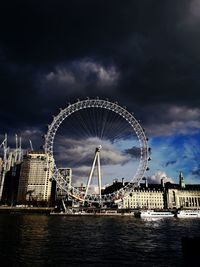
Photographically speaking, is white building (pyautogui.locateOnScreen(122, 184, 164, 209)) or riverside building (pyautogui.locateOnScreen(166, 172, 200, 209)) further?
riverside building (pyautogui.locateOnScreen(166, 172, 200, 209))

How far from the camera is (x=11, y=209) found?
146375mm

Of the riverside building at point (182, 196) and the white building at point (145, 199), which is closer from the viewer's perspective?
the white building at point (145, 199)

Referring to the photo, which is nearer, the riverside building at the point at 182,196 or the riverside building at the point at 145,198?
the riverside building at the point at 145,198

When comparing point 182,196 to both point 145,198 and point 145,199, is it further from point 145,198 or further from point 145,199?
point 145,199

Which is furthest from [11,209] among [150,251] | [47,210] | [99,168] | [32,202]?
[150,251]

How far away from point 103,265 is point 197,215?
101 m

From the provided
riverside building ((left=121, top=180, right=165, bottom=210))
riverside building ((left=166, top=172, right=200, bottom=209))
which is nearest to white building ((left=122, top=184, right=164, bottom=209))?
riverside building ((left=121, top=180, right=165, bottom=210))

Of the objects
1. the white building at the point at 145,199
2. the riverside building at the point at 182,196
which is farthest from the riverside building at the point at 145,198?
the riverside building at the point at 182,196

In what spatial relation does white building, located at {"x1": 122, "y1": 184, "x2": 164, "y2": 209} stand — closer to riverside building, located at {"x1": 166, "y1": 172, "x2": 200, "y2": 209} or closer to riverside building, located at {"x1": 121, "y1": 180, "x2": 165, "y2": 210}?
riverside building, located at {"x1": 121, "y1": 180, "x2": 165, "y2": 210}

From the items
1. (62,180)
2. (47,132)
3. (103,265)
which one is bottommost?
(103,265)

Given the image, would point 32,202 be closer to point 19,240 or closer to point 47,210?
point 47,210

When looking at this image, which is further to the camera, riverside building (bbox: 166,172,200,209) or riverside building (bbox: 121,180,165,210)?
riverside building (bbox: 166,172,200,209)

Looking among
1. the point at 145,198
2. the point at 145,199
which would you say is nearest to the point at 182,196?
the point at 145,198

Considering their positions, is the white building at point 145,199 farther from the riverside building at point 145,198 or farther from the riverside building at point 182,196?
the riverside building at point 182,196
